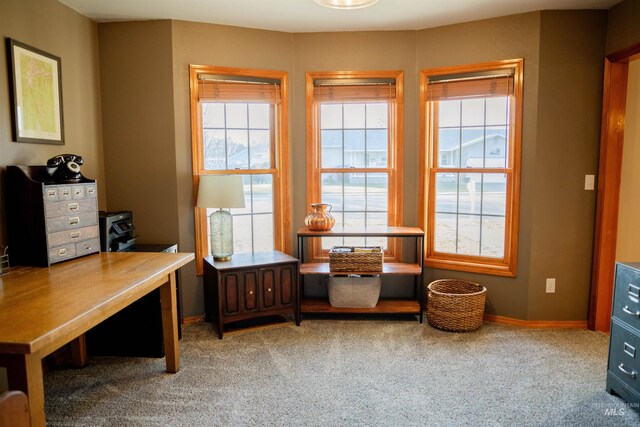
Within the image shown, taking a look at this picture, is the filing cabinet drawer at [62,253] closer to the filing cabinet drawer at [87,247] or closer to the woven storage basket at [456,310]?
the filing cabinet drawer at [87,247]

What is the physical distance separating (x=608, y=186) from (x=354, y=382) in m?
2.43

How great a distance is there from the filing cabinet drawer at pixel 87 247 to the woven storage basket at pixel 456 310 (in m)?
→ 2.48

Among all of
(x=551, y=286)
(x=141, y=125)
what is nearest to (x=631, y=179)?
(x=551, y=286)

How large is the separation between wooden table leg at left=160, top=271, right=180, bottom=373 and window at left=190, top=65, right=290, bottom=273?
107 centimetres

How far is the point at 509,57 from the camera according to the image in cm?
370

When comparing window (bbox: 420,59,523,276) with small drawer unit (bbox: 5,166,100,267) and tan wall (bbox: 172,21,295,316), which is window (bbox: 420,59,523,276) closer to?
tan wall (bbox: 172,21,295,316)

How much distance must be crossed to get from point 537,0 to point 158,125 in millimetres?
2993

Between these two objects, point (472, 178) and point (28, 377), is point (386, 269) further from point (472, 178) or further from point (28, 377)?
point (28, 377)

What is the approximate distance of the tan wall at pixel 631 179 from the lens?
3562 mm


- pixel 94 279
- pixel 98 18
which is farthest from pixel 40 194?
pixel 98 18

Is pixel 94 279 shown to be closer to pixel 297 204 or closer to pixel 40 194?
pixel 40 194

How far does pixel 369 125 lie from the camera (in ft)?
13.9

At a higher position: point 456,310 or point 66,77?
point 66,77

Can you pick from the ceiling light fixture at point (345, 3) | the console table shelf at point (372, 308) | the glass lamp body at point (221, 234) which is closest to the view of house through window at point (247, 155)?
the glass lamp body at point (221, 234)
